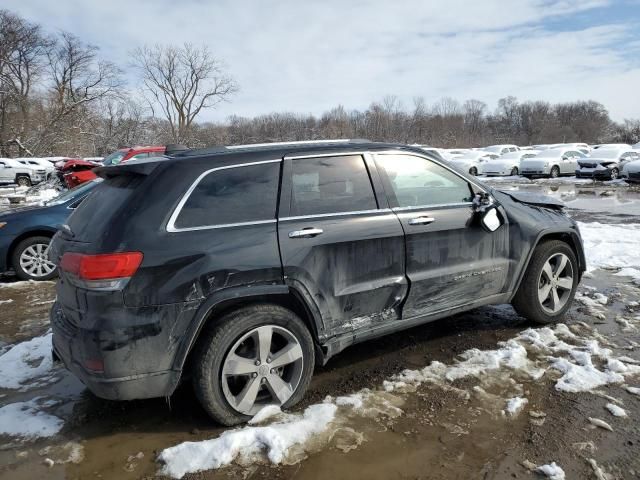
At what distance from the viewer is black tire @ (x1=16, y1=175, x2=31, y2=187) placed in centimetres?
2664

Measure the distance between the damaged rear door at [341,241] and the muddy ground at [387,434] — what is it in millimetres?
649

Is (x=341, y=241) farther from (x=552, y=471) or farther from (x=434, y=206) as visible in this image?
(x=552, y=471)

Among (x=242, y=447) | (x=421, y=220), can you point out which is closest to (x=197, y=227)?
(x=242, y=447)

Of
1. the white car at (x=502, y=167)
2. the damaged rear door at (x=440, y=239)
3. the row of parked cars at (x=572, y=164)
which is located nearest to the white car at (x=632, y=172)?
the row of parked cars at (x=572, y=164)

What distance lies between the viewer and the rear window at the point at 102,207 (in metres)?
3.01

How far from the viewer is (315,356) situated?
342cm

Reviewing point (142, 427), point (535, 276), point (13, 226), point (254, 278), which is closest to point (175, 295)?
point (254, 278)

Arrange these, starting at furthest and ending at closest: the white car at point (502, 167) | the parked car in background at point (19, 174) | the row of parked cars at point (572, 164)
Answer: the white car at point (502, 167), the parked car in background at point (19, 174), the row of parked cars at point (572, 164)

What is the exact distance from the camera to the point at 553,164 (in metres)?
26.4

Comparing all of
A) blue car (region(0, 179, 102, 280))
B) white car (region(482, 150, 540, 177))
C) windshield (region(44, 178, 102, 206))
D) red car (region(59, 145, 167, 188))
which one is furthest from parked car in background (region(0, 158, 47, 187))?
white car (region(482, 150, 540, 177))

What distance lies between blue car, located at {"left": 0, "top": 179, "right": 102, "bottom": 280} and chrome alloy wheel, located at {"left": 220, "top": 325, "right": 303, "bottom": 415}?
482cm

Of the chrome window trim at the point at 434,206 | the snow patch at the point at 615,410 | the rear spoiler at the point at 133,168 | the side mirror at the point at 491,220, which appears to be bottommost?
the snow patch at the point at 615,410

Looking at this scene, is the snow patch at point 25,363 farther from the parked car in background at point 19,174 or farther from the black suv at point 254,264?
the parked car in background at point 19,174

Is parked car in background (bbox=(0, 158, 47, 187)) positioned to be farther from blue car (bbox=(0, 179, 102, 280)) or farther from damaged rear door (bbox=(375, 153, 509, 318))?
damaged rear door (bbox=(375, 153, 509, 318))
